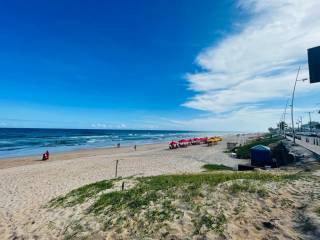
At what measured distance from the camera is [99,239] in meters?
6.20

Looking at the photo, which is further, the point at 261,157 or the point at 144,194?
the point at 261,157

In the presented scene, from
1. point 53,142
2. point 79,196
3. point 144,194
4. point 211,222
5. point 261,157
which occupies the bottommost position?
point 79,196

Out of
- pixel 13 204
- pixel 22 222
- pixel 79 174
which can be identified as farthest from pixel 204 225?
pixel 79 174

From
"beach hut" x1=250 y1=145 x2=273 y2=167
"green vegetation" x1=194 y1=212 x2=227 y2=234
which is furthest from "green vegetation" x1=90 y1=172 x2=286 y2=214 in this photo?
"beach hut" x1=250 y1=145 x2=273 y2=167

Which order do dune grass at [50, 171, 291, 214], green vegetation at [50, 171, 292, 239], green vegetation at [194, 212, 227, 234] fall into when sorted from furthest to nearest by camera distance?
1. dune grass at [50, 171, 291, 214]
2. green vegetation at [50, 171, 292, 239]
3. green vegetation at [194, 212, 227, 234]

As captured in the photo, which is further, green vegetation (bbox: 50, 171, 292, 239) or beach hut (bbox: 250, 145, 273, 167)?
beach hut (bbox: 250, 145, 273, 167)

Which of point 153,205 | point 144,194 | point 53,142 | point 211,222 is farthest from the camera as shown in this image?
point 53,142

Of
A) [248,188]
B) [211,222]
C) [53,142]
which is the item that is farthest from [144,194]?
[53,142]

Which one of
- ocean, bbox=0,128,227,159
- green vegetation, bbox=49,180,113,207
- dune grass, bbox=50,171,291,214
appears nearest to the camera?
dune grass, bbox=50,171,291,214

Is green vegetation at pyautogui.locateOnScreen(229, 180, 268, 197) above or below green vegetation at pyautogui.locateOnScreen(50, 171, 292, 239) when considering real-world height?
above

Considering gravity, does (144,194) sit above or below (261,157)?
below

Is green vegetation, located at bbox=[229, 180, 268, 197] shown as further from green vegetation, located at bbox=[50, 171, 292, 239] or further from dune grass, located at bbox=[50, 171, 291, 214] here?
dune grass, located at bbox=[50, 171, 291, 214]

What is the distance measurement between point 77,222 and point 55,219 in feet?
3.63

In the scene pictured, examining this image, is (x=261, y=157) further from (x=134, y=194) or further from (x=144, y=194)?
(x=134, y=194)
